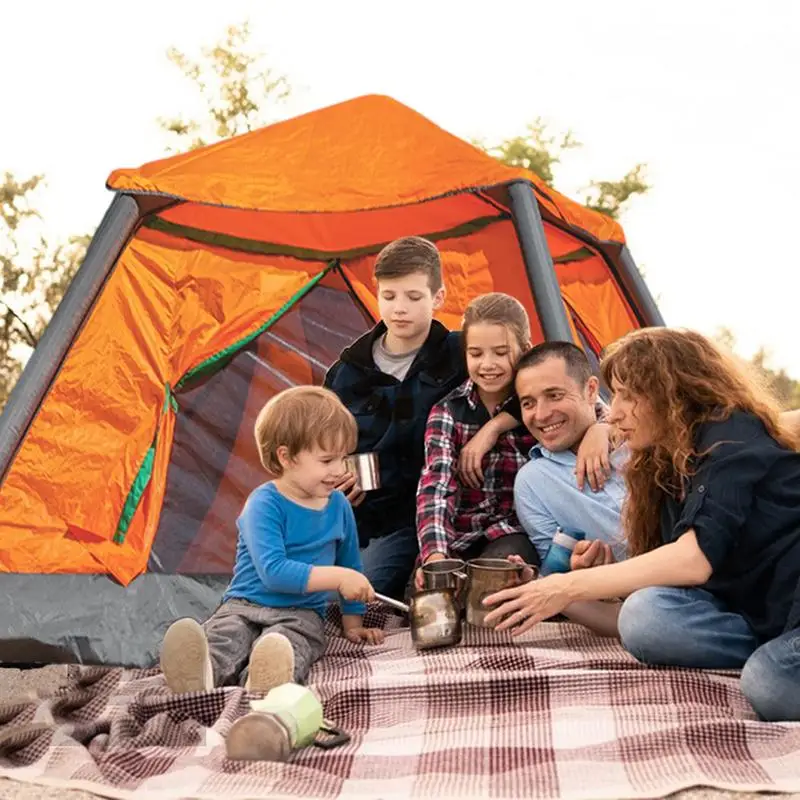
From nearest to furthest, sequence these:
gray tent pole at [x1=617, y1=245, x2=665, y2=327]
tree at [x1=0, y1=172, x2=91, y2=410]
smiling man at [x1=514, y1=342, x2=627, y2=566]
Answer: smiling man at [x1=514, y1=342, x2=627, y2=566], gray tent pole at [x1=617, y1=245, x2=665, y2=327], tree at [x1=0, y1=172, x2=91, y2=410]

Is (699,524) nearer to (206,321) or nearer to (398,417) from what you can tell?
(398,417)

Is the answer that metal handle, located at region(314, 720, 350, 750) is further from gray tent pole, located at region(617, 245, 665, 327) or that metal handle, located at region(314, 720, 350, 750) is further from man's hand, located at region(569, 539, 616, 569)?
gray tent pole, located at region(617, 245, 665, 327)

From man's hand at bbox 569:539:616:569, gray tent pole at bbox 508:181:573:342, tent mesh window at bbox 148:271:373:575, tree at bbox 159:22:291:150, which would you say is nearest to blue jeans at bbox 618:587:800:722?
man's hand at bbox 569:539:616:569

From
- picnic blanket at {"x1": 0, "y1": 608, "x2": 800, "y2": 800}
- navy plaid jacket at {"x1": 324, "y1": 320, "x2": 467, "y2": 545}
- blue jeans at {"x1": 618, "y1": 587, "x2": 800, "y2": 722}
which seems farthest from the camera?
navy plaid jacket at {"x1": 324, "y1": 320, "x2": 467, "y2": 545}

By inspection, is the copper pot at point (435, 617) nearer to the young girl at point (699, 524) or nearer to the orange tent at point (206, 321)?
the young girl at point (699, 524)

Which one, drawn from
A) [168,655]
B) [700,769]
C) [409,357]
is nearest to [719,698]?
[700,769]

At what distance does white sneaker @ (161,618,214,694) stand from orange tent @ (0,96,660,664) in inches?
27.6

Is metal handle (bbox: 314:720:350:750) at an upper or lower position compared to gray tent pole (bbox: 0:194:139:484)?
lower

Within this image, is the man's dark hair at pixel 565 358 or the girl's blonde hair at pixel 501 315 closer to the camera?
the man's dark hair at pixel 565 358

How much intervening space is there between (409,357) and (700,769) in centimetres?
179

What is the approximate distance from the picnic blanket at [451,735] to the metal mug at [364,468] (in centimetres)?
67

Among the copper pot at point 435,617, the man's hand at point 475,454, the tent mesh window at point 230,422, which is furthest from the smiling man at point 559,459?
the tent mesh window at point 230,422

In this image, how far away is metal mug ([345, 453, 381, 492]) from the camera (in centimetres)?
290

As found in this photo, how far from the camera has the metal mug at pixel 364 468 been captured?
2.90 metres
